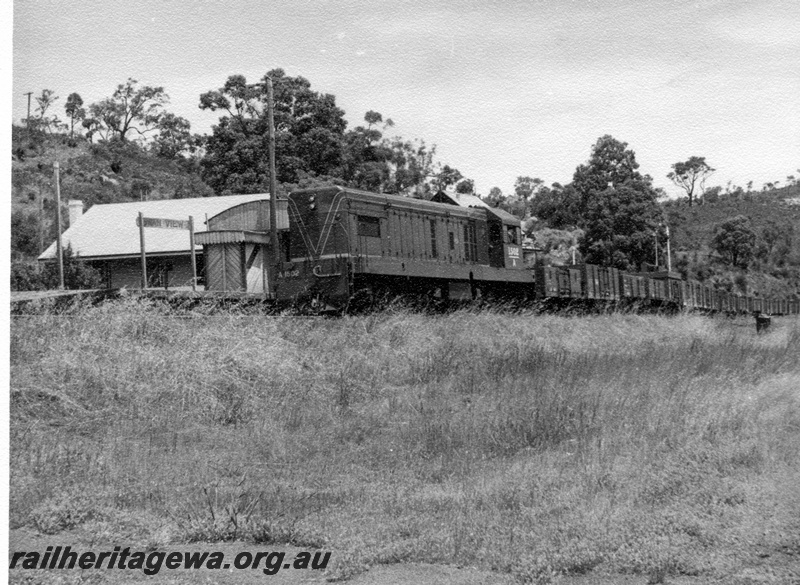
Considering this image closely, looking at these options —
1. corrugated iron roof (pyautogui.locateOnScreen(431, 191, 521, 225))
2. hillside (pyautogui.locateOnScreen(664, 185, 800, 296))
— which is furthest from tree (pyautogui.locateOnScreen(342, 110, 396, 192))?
hillside (pyautogui.locateOnScreen(664, 185, 800, 296))

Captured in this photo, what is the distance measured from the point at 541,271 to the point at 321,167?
511 inches

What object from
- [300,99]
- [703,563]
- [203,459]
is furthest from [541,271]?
[703,563]

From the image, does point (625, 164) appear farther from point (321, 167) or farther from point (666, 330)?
point (666, 330)

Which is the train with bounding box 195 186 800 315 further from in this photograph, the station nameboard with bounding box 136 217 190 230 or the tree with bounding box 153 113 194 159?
the tree with bounding box 153 113 194 159

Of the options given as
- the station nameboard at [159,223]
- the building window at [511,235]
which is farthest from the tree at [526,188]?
the station nameboard at [159,223]

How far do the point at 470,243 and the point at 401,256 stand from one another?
364 cm

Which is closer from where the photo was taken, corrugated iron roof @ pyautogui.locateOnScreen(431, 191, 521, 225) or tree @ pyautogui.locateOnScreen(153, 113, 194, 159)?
corrugated iron roof @ pyautogui.locateOnScreen(431, 191, 521, 225)

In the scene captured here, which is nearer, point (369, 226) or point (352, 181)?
point (369, 226)

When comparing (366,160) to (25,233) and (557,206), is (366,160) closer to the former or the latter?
(25,233)

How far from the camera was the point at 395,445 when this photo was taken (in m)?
9.23

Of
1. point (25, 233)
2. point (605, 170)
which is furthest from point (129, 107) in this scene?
point (605, 170)

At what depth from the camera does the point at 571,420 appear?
31.3 feet

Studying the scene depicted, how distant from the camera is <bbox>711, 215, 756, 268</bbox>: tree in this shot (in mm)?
42438

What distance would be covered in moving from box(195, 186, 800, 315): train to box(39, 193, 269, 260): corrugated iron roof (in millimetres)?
12511
